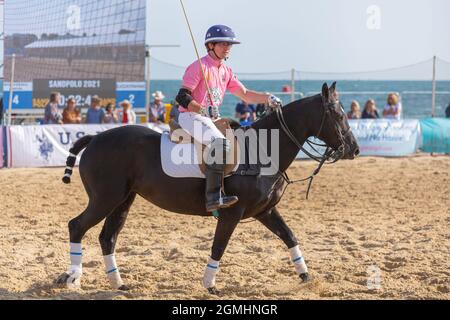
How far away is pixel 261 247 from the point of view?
9.73 metres

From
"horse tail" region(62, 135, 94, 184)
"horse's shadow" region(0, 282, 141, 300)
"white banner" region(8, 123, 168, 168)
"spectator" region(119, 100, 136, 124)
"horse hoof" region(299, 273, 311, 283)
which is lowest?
"horse's shadow" region(0, 282, 141, 300)

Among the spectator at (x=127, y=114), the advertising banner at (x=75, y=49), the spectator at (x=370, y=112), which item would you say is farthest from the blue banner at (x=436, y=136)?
the spectator at (x=127, y=114)

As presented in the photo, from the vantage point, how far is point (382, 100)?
5828 centimetres

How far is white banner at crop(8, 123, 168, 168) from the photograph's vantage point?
17.2 meters

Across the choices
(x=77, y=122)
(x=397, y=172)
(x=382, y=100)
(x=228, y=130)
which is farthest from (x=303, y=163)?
(x=382, y=100)

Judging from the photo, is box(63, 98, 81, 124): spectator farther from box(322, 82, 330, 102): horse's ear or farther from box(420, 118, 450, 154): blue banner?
box(322, 82, 330, 102): horse's ear

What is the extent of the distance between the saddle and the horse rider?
6 cm

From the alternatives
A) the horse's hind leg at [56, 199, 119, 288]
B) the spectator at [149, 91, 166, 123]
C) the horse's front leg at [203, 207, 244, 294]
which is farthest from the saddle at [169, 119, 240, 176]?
the spectator at [149, 91, 166, 123]

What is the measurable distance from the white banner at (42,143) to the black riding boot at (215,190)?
10586 mm

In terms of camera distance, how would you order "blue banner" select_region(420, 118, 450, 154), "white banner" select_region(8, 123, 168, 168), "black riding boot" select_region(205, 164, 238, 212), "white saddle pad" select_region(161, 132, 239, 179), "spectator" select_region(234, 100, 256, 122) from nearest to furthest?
1. "black riding boot" select_region(205, 164, 238, 212)
2. "white saddle pad" select_region(161, 132, 239, 179)
3. "white banner" select_region(8, 123, 168, 168)
4. "spectator" select_region(234, 100, 256, 122)
5. "blue banner" select_region(420, 118, 450, 154)

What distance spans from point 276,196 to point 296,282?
41.9 inches

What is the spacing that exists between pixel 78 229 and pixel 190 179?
A: 122 cm

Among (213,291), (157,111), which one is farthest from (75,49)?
(213,291)

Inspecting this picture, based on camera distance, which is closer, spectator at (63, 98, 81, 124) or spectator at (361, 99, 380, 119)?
spectator at (63, 98, 81, 124)
